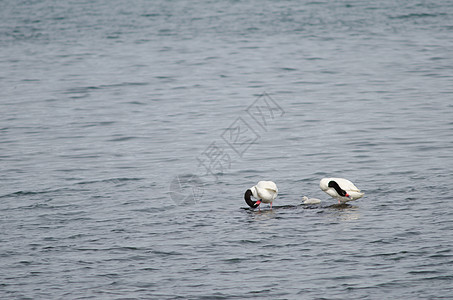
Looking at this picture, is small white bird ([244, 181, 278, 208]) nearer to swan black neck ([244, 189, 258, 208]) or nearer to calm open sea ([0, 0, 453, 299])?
swan black neck ([244, 189, 258, 208])

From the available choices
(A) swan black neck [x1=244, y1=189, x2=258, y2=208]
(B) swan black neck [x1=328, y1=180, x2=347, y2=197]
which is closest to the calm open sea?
(A) swan black neck [x1=244, y1=189, x2=258, y2=208]

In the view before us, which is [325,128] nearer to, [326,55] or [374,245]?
[374,245]

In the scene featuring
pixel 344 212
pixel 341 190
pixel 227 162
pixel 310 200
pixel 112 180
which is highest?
pixel 341 190

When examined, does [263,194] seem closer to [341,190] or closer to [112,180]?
[341,190]

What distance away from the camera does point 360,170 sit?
15.6m

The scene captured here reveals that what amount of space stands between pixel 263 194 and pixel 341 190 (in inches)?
56.5

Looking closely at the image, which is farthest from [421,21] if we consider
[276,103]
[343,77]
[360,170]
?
[360,170]

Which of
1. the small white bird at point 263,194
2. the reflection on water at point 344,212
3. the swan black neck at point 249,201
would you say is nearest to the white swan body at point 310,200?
the reflection on water at point 344,212

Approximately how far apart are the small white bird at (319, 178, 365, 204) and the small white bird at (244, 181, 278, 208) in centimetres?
96

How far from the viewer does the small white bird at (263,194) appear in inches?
498

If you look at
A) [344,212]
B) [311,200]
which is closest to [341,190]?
[344,212]

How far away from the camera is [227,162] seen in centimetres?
1739

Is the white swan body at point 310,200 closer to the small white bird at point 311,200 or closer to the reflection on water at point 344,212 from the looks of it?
the small white bird at point 311,200

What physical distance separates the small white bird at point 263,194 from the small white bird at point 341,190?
3.16 feet
